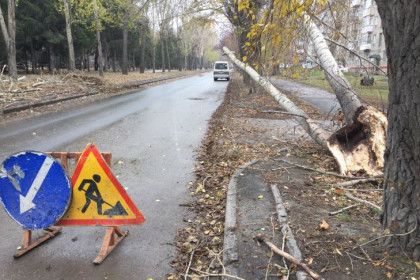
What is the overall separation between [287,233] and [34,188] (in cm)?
260

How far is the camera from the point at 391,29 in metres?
2.77

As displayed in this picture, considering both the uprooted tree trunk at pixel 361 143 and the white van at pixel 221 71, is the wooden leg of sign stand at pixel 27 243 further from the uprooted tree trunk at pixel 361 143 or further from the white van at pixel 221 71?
the white van at pixel 221 71

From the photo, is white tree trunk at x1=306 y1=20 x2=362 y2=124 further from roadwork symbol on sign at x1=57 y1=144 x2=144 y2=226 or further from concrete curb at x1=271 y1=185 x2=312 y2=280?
roadwork symbol on sign at x1=57 y1=144 x2=144 y2=226

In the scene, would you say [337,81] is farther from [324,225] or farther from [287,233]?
[287,233]

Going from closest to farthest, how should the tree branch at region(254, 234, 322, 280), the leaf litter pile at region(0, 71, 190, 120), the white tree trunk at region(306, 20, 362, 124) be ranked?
the tree branch at region(254, 234, 322, 280)
the white tree trunk at region(306, 20, 362, 124)
the leaf litter pile at region(0, 71, 190, 120)

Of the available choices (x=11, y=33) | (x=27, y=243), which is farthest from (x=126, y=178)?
(x=11, y=33)

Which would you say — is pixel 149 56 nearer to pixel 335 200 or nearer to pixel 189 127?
pixel 189 127

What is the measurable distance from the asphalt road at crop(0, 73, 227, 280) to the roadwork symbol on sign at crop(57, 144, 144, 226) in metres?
0.40

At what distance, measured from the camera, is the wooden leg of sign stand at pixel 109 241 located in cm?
348

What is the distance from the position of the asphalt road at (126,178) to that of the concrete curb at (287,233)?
1.20m

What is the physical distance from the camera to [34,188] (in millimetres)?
3430

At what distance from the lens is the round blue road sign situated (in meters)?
3.37

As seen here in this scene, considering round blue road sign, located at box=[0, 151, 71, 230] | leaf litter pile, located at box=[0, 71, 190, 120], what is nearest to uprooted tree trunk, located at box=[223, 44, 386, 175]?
round blue road sign, located at box=[0, 151, 71, 230]

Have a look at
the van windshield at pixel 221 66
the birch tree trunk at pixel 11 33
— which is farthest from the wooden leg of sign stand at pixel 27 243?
the van windshield at pixel 221 66
